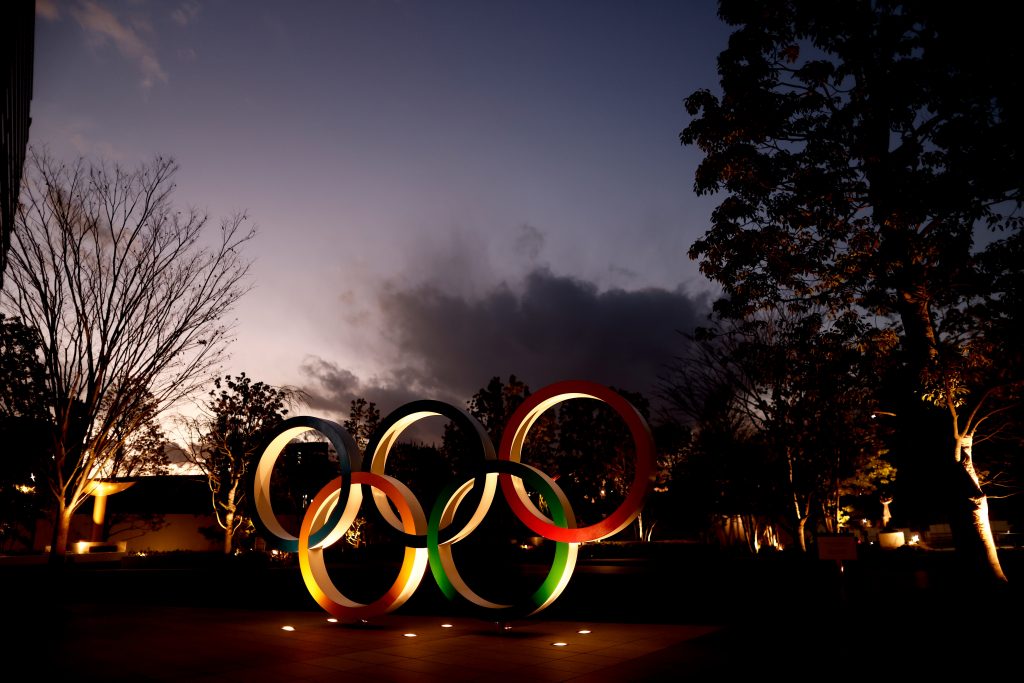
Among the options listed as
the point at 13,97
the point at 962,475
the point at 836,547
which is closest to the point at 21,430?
the point at 13,97

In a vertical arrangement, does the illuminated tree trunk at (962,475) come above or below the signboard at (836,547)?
above

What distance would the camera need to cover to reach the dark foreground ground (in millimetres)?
7531

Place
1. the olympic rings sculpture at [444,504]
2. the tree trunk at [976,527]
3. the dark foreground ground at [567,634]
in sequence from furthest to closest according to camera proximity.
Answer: the tree trunk at [976,527] → the olympic rings sculpture at [444,504] → the dark foreground ground at [567,634]

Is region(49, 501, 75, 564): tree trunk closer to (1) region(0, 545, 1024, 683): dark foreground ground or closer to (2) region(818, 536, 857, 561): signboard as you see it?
(1) region(0, 545, 1024, 683): dark foreground ground

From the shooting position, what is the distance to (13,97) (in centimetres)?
934

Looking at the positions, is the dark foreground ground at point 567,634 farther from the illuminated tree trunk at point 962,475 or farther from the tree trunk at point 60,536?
the illuminated tree trunk at point 962,475

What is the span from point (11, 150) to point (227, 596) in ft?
34.5

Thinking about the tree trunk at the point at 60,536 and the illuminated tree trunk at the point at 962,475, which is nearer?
the illuminated tree trunk at the point at 962,475

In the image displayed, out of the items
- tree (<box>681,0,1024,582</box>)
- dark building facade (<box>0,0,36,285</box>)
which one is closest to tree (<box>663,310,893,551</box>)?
tree (<box>681,0,1024,582</box>)

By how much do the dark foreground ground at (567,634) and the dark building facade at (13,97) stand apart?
681 centimetres

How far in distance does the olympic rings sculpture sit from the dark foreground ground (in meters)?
0.60

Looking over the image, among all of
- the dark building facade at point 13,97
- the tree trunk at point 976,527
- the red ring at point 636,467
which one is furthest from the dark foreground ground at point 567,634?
the dark building facade at point 13,97

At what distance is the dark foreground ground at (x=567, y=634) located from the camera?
7.53 metres

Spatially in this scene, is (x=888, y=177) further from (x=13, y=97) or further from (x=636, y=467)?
(x=13, y=97)
